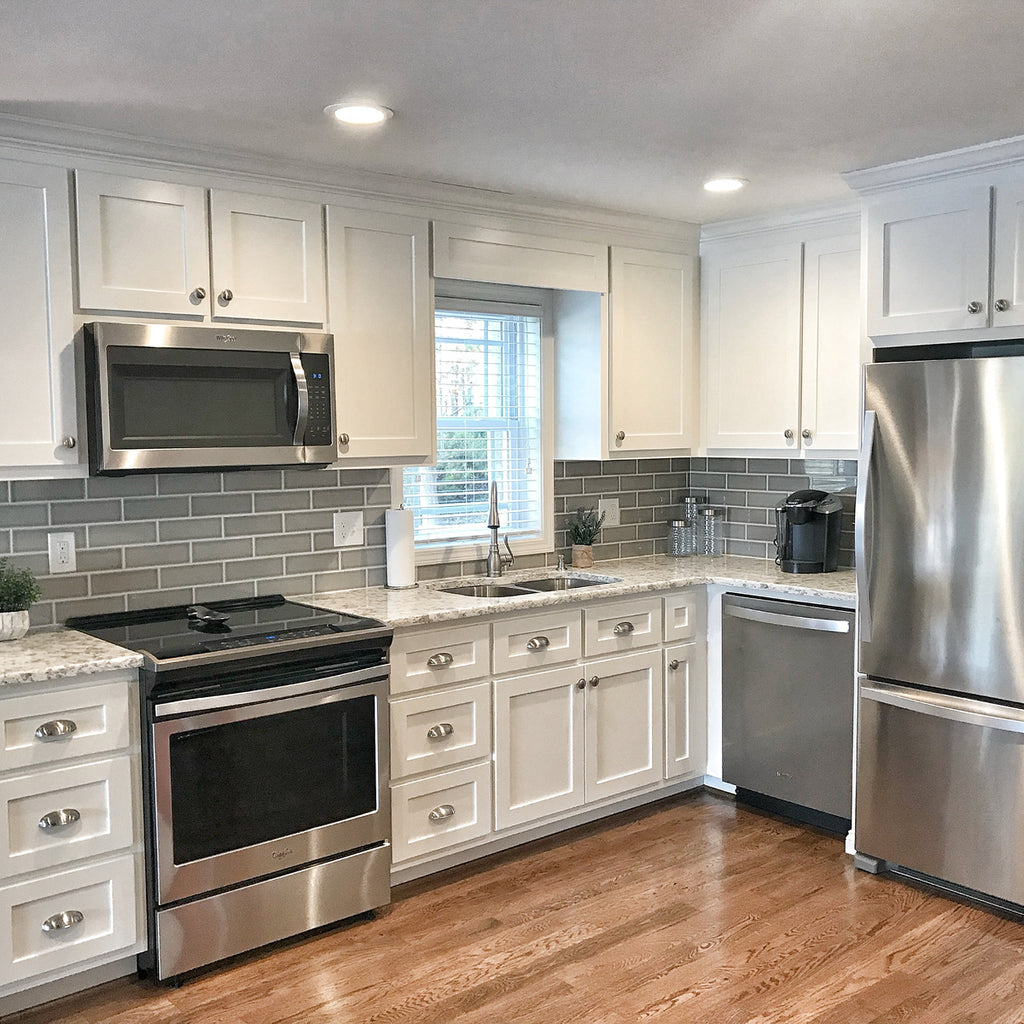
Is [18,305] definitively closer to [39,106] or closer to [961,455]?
[39,106]

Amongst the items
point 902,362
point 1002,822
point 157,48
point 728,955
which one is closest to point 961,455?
point 902,362

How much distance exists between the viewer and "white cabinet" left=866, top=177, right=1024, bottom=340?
3.09 metres

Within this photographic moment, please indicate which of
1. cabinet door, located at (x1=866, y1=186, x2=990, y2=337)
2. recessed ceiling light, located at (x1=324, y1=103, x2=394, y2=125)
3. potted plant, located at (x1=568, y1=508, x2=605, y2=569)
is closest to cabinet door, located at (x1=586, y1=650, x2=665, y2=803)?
potted plant, located at (x1=568, y1=508, x2=605, y2=569)

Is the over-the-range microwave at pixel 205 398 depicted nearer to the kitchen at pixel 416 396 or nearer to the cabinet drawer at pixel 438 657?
the kitchen at pixel 416 396

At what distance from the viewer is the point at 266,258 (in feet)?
10.4

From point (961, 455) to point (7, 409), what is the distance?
266 cm

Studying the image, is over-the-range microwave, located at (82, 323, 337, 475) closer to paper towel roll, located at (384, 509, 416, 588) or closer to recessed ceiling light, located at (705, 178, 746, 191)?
paper towel roll, located at (384, 509, 416, 588)

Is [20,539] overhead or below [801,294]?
below

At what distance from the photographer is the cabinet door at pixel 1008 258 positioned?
306cm

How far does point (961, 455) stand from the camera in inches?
121

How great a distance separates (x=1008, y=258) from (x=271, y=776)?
2569 millimetres

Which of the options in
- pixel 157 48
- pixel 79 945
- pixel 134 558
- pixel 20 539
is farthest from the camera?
pixel 134 558

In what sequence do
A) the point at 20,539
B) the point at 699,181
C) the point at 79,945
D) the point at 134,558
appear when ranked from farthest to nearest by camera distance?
the point at 699,181
the point at 134,558
the point at 20,539
the point at 79,945

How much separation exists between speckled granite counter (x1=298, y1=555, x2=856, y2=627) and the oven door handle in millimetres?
180
